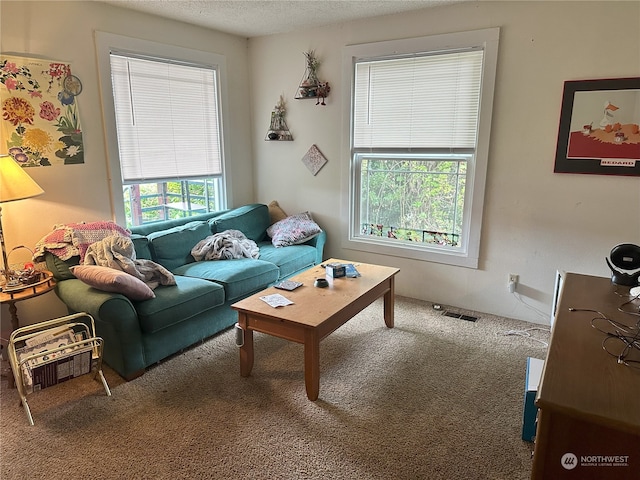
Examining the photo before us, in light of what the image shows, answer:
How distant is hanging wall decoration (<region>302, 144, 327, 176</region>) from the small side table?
2.45 m

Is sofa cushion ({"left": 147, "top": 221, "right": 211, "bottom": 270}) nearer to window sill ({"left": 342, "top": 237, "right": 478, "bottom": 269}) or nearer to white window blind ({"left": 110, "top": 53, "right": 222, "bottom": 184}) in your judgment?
white window blind ({"left": 110, "top": 53, "right": 222, "bottom": 184})

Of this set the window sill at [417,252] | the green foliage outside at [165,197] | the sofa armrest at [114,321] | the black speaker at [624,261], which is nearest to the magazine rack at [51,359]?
the sofa armrest at [114,321]

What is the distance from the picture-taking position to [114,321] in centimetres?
244

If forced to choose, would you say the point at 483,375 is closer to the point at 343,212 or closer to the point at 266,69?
the point at 343,212

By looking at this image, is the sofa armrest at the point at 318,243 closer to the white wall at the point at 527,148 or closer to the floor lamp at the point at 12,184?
the white wall at the point at 527,148

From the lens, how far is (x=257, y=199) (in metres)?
4.75

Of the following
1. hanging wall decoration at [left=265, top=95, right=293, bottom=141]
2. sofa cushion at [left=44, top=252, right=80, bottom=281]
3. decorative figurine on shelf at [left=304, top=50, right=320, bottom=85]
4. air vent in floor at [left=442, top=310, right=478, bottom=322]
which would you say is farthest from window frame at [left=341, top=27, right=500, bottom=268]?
sofa cushion at [left=44, top=252, right=80, bottom=281]

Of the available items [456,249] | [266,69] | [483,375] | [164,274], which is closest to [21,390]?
[164,274]

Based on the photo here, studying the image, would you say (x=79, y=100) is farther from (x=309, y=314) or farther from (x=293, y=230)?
(x=309, y=314)

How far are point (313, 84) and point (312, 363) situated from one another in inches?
107

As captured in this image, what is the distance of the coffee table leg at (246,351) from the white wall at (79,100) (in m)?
1.58

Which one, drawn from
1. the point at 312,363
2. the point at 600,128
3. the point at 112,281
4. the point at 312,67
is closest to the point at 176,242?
the point at 112,281

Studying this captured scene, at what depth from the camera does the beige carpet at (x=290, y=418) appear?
6.28 ft

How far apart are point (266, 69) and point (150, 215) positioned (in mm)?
1876
